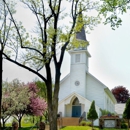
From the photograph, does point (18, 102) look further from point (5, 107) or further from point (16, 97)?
point (5, 107)

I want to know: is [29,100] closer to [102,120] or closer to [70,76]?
[102,120]

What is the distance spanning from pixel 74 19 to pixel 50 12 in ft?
4.60

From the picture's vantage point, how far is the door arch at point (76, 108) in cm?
3275

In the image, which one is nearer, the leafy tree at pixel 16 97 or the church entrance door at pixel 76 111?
the leafy tree at pixel 16 97

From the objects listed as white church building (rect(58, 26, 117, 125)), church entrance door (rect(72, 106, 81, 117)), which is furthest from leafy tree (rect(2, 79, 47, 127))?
church entrance door (rect(72, 106, 81, 117))

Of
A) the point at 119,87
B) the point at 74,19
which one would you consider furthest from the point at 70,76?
the point at 119,87

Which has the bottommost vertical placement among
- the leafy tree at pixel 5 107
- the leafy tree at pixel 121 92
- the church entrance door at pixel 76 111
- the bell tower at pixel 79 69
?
the church entrance door at pixel 76 111

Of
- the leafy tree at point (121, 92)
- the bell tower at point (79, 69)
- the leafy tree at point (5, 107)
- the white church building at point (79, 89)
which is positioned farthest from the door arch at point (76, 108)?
the leafy tree at point (121, 92)

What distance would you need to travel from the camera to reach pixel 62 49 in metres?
12.5

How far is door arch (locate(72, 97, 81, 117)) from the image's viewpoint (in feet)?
107

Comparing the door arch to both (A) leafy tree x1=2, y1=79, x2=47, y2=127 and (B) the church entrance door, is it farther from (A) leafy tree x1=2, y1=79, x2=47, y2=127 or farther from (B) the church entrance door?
(A) leafy tree x1=2, y1=79, x2=47, y2=127

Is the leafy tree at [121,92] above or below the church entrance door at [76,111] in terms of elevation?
above

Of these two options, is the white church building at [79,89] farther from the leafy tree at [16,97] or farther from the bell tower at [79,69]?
the leafy tree at [16,97]

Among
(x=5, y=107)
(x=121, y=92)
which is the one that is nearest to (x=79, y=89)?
(x=5, y=107)
